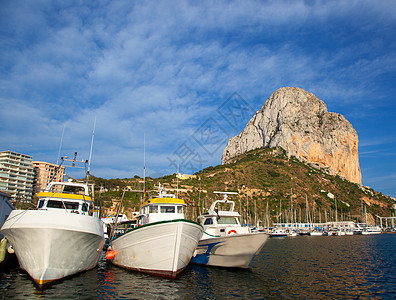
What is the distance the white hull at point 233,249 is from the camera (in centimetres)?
2005

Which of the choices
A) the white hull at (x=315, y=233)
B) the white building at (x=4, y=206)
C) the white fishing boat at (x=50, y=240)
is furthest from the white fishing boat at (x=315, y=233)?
the white fishing boat at (x=50, y=240)

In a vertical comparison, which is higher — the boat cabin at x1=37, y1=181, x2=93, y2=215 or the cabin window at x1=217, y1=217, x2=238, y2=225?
the boat cabin at x1=37, y1=181, x2=93, y2=215

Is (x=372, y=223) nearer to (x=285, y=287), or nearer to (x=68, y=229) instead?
(x=285, y=287)

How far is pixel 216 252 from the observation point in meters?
21.4

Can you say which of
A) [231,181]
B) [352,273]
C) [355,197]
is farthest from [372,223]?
[352,273]

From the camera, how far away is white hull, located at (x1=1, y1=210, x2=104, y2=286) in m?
13.6

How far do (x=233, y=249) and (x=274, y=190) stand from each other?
3304 inches

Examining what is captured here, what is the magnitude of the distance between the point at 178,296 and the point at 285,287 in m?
6.42

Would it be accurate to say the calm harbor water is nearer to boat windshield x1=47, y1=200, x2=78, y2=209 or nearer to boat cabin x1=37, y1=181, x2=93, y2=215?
boat cabin x1=37, y1=181, x2=93, y2=215

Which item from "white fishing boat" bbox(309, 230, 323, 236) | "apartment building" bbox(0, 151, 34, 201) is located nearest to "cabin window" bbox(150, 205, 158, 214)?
"white fishing boat" bbox(309, 230, 323, 236)

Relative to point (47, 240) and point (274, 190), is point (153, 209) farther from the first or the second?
point (274, 190)

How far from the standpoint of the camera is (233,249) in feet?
67.4

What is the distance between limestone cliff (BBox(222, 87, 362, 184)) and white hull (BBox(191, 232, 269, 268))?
122 meters

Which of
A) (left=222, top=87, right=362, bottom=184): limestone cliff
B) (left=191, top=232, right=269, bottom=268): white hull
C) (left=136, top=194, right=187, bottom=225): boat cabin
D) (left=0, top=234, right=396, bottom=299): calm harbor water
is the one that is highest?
(left=222, top=87, right=362, bottom=184): limestone cliff
